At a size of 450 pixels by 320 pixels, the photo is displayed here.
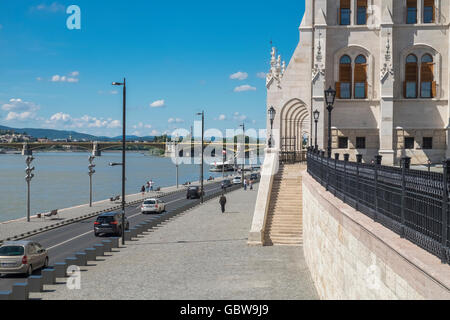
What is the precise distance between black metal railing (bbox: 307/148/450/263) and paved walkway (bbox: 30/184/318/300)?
22.5 feet

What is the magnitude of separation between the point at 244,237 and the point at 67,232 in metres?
12.1

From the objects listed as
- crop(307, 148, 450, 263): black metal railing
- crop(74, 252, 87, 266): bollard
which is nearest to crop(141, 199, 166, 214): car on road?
crop(74, 252, 87, 266): bollard

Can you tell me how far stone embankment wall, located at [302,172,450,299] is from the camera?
6.03 metres

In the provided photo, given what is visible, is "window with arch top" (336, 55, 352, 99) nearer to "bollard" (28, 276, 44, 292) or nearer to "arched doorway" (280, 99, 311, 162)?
"arched doorway" (280, 99, 311, 162)

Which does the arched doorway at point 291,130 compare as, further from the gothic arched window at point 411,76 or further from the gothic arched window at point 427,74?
the gothic arched window at point 427,74

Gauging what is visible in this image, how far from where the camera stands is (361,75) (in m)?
37.8

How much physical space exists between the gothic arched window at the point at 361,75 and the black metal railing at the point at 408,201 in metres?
26.7

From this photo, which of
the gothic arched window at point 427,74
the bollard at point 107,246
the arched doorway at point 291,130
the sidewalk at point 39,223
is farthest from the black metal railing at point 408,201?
the gothic arched window at point 427,74

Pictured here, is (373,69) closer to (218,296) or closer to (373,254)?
(218,296)

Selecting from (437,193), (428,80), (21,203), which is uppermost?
(428,80)

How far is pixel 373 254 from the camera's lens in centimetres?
811

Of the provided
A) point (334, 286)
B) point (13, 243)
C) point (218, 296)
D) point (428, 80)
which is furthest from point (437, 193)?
point (428, 80)

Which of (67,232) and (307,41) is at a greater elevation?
(307,41)

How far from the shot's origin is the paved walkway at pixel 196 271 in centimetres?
1720
